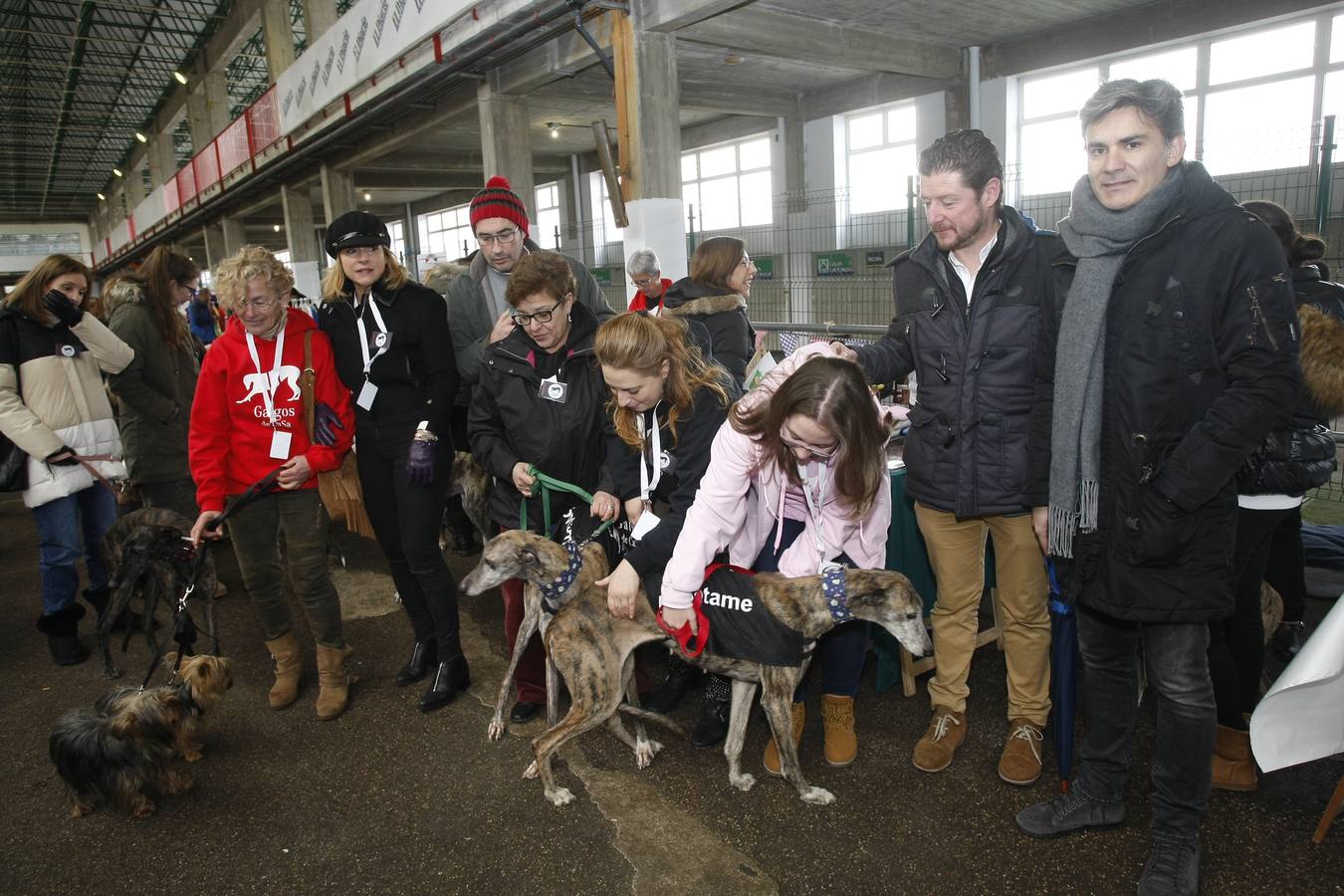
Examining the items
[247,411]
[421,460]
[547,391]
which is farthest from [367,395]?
[547,391]

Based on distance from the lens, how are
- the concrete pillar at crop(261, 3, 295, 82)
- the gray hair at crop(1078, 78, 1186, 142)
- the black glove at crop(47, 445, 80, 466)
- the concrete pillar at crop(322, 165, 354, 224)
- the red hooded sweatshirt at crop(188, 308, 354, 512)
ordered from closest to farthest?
the gray hair at crop(1078, 78, 1186, 142), the red hooded sweatshirt at crop(188, 308, 354, 512), the black glove at crop(47, 445, 80, 466), the concrete pillar at crop(261, 3, 295, 82), the concrete pillar at crop(322, 165, 354, 224)

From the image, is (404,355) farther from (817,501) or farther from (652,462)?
(817,501)

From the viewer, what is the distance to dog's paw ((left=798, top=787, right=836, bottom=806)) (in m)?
2.48

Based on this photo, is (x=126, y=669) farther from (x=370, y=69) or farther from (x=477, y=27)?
(x=370, y=69)

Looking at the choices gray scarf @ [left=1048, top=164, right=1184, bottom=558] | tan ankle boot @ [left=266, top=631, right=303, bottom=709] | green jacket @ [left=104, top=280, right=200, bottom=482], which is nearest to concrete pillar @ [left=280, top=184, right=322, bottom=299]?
green jacket @ [left=104, top=280, right=200, bottom=482]

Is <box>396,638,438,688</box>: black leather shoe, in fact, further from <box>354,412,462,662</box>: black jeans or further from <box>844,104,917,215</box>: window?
<box>844,104,917,215</box>: window

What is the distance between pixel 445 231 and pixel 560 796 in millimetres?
24554

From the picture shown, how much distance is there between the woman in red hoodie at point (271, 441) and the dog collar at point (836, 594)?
196 centimetres

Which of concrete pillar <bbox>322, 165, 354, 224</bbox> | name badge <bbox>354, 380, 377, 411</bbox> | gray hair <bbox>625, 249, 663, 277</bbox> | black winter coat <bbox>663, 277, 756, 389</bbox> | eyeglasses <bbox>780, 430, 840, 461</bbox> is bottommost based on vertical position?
eyeglasses <bbox>780, 430, 840, 461</bbox>

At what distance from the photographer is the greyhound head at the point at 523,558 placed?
2574 mm

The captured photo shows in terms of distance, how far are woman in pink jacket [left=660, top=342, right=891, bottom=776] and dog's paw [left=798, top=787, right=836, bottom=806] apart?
16 centimetres

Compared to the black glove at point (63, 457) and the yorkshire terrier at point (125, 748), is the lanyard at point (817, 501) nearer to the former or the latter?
the yorkshire terrier at point (125, 748)

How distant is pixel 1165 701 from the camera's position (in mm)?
1992

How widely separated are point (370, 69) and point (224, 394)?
813 cm
